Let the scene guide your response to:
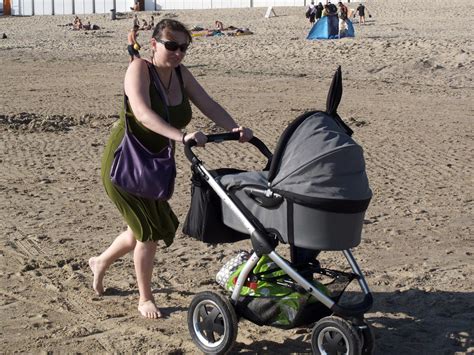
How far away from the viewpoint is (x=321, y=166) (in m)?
4.15

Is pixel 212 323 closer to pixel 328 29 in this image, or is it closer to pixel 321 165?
pixel 321 165

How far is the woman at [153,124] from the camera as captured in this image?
15.3ft

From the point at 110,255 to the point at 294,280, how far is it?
4.30 ft

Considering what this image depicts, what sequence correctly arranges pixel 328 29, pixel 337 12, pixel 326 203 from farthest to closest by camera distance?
1. pixel 337 12
2. pixel 328 29
3. pixel 326 203

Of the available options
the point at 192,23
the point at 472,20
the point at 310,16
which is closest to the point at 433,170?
the point at 472,20

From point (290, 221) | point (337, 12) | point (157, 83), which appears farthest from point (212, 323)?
point (337, 12)

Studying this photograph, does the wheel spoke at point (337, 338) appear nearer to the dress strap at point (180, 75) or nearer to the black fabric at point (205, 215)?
the black fabric at point (205, 215)

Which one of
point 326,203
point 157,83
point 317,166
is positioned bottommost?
point 326,203

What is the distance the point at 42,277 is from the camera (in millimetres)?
5824

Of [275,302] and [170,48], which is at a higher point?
[170,48]

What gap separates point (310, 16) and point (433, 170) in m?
26.8

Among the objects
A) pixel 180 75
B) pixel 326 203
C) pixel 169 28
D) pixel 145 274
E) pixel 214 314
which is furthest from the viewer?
pixel 145 274

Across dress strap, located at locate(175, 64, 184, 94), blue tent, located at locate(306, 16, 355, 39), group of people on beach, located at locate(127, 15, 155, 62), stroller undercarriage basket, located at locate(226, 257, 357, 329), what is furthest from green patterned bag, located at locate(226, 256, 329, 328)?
blue tent, located at locate(306, 16, 355, 39)

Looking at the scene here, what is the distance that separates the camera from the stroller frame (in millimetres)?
4207
